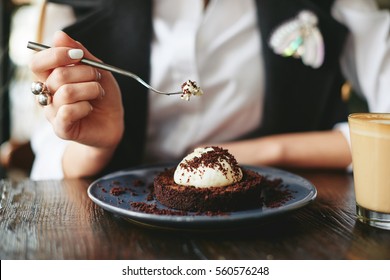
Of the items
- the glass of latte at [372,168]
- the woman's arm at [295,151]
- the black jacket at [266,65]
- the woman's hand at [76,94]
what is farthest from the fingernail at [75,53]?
the woman's arm at [295,151]

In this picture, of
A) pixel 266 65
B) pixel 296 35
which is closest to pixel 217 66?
pixel 266 65

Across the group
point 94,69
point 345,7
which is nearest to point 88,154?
point 94,69

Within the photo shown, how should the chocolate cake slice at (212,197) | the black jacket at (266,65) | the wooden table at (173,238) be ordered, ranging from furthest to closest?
the black jacket at (266,65) < the chocolate cake slice at (212,197) < the wooden table at (173,238)

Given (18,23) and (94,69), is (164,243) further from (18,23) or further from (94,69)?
(18,23)

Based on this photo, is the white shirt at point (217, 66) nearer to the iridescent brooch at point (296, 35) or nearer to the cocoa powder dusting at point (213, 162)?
the iridescent brooch at point (296, 35)

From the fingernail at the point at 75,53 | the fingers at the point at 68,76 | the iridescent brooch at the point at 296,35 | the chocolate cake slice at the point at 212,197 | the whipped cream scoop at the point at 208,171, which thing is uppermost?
the iridescent brooch at the point at 296,35

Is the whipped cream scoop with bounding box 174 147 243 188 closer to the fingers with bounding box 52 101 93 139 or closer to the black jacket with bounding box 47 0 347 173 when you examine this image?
the fingers with bounding box 52 101 93 139

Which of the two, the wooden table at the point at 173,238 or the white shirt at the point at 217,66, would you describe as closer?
the wooden table at the point at 173,238
